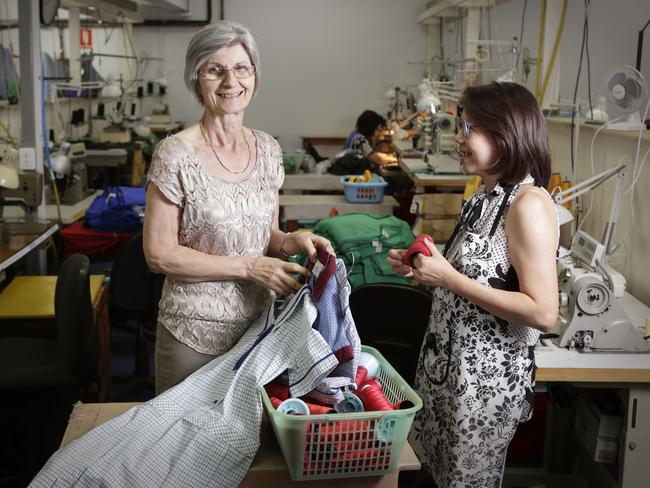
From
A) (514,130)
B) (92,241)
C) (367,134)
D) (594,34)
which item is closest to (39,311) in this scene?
(92,241)

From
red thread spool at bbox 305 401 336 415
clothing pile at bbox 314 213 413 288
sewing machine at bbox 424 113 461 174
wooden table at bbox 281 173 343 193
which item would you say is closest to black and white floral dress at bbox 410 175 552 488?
red thread spool at bbox 305 401 336 415

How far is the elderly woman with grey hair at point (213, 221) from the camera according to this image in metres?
1.80

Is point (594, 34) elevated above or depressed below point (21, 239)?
above

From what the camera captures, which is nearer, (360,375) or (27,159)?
(360,375)

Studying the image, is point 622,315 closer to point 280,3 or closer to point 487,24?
A: point 487,24

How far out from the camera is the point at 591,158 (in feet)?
11.1

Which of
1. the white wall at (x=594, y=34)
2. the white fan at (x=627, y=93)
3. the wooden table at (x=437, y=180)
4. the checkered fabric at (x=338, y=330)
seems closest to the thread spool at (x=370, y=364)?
the checkered fabric at (x=338, y=330)

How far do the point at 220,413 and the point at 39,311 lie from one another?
1.87 metres

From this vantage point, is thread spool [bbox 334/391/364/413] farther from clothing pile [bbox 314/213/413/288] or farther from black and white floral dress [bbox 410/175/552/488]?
clothing pile [bbox 314/213/413/288]

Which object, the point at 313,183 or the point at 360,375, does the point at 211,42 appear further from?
the point at 313,183

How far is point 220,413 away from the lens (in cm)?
159

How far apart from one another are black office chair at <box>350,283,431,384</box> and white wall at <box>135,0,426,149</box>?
24.8 ft

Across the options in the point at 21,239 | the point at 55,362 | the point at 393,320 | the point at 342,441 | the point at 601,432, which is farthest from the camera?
the point at 21,239

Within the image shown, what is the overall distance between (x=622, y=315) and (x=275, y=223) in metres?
1.10
